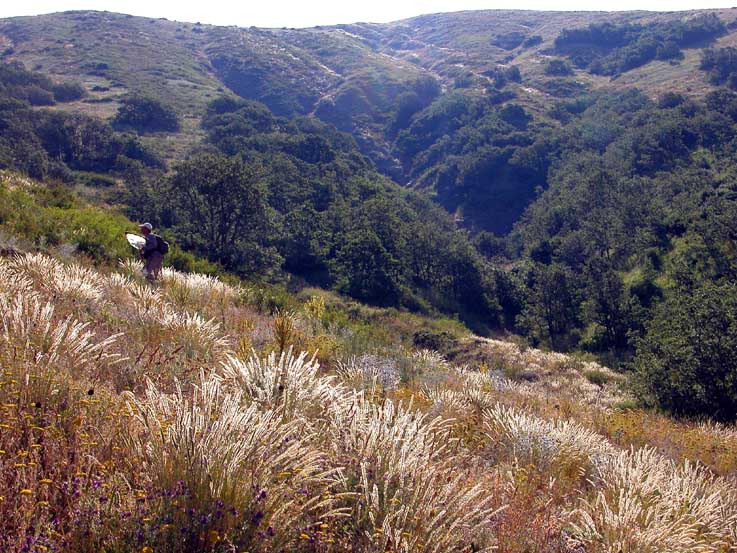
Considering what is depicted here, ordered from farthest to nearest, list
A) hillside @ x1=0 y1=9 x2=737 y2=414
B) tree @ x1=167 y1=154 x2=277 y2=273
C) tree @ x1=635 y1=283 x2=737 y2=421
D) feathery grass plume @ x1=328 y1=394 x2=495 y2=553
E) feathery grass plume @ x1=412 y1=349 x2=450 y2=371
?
hillside @ x1=0 y1=9 x2=737 y2=414 → tree @ x1=167 y1=154 x2=277 y2=273 → tree @ x1=635 y1=283 x2=737 y2=421 → feathery grass plume @ x1=412 y1=349 x2=450 y2=371 → feathery grass plume @ x1=328 y1=394 x2=495 y2=553

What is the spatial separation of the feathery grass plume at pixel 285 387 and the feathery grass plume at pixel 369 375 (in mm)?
823

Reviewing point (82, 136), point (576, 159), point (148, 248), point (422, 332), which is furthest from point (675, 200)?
point (82, 136)

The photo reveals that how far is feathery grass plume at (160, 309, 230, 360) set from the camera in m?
4.48

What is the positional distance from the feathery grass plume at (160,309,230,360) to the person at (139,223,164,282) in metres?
3.43

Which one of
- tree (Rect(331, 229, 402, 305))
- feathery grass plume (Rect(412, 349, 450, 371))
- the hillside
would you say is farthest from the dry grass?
tree (Rect(331, 229, 402, 305))

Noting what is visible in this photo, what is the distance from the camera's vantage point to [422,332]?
78.8 ft

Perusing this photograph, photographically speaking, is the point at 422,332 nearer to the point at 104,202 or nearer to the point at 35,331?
the point at 104,202

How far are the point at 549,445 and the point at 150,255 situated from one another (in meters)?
6.86

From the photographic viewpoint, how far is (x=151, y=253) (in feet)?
27.7

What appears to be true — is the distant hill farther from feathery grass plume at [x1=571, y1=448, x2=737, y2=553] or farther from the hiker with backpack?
feathery grass plume at [x1=571, y1=448, x2=737, y2=553]

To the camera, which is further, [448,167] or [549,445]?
[448,167]

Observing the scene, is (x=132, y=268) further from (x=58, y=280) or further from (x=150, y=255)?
(x=58, y=280)

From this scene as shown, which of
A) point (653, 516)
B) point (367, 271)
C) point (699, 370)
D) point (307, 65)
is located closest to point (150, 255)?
point (653, 516)

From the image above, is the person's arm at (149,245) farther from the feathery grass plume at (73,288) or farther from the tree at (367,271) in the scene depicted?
the tree at (367,271)
